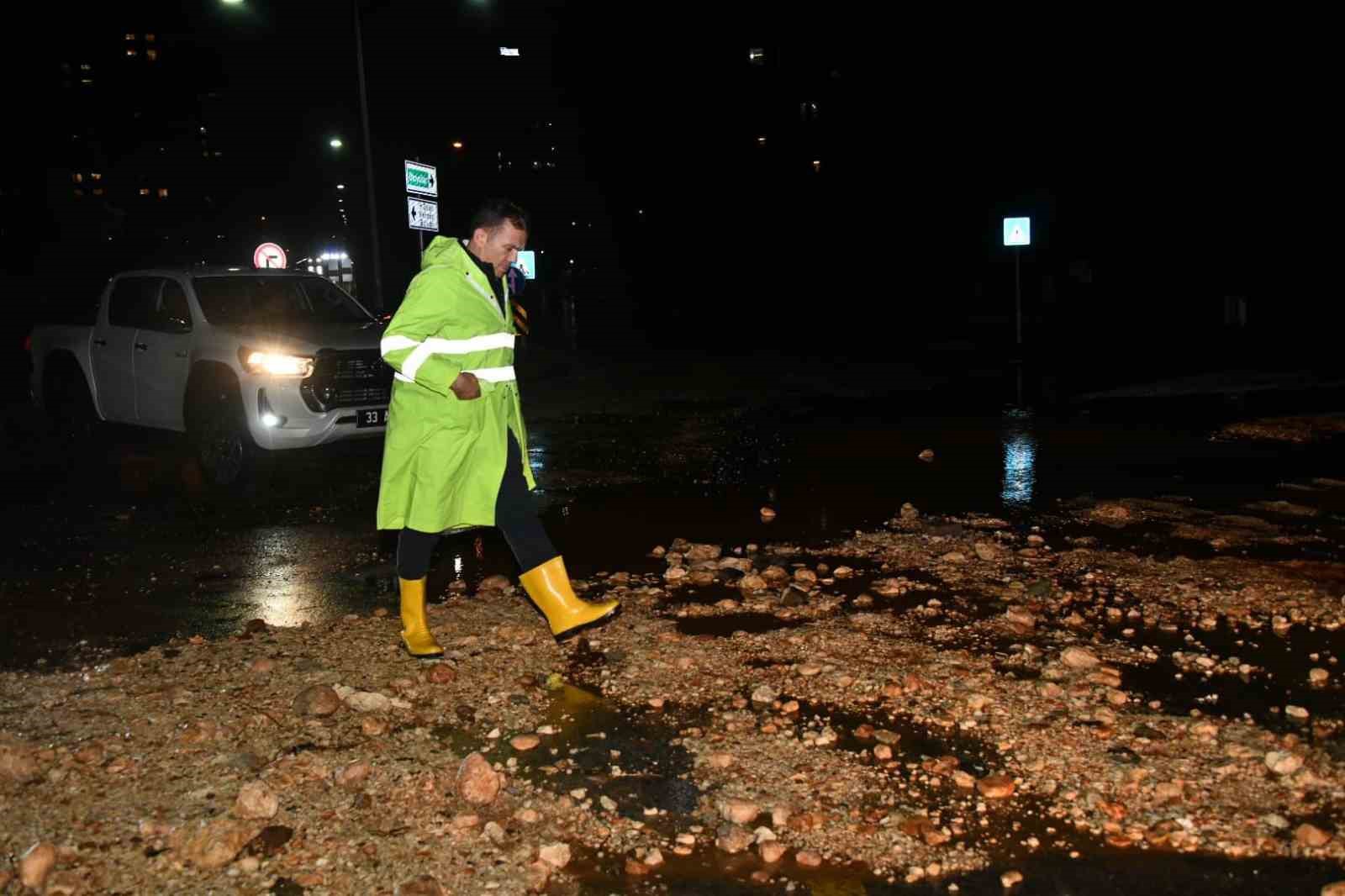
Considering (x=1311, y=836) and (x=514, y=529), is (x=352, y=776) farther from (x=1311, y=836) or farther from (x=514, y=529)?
(x=1311, y=836)

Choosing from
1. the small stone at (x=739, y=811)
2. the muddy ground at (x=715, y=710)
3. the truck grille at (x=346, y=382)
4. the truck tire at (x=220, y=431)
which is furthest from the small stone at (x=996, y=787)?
the truck tire at (x=220, y=431)

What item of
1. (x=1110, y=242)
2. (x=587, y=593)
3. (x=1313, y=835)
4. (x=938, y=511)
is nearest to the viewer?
(x=1313, y=835)

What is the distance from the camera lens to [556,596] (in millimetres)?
5703

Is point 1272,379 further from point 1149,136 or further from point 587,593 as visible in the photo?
point 1149,136

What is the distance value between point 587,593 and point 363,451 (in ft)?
19.6

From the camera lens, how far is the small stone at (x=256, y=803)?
12.7 ft

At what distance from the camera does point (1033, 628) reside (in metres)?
5.73

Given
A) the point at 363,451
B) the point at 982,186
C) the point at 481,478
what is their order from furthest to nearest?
the point at 982,186
the point at 363,451
the point at 481,478

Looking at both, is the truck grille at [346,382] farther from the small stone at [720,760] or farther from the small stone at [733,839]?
the small stone at [733,839]

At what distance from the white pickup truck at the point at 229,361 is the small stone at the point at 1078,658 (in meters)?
5.63

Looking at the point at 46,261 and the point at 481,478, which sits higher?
the point at 46,261

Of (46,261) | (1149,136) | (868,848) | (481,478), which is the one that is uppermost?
(1149,136)

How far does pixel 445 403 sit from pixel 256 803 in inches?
77.4

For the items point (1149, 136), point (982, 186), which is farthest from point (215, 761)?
point (982, 186)
